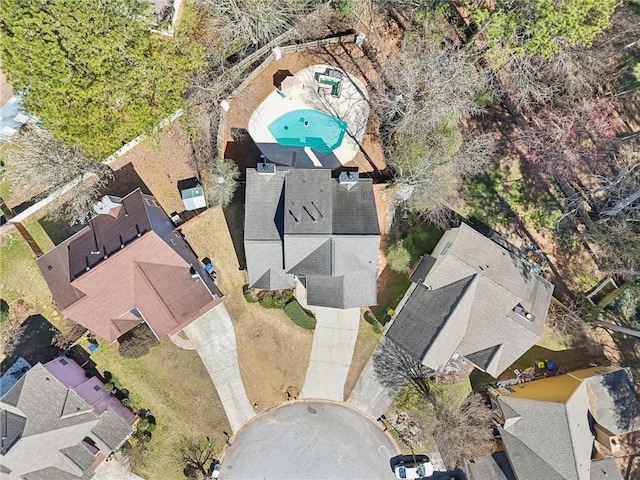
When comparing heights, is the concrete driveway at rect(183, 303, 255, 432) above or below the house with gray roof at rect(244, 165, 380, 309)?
below

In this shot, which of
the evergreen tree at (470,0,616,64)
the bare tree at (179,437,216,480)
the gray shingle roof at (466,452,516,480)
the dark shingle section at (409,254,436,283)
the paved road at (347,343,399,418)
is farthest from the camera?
the paved road at (347,343,399,418)

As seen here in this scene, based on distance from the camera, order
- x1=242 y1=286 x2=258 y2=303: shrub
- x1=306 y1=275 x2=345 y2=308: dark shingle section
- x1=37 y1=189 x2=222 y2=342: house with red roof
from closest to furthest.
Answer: x1=37 y1=189 x2=222 y2=342: house with red roof, x1=306 y1=275 x2=345 y2=308: dark shingle section, x1=242 y1=286 x2=258 y2=303: shrub

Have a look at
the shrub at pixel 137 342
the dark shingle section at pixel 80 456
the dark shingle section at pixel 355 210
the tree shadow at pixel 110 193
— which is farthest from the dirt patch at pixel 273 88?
the dark shingle section at pixel 80 456

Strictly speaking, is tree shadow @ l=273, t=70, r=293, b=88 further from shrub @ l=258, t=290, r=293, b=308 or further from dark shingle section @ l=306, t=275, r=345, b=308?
shrub @ l=258, t=290, r=293, b=308

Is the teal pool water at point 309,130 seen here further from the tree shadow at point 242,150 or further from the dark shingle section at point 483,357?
the dark shingle section at point 483,357

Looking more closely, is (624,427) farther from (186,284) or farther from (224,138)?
(224,138)

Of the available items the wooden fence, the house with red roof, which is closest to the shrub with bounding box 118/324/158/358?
the house with red roof
